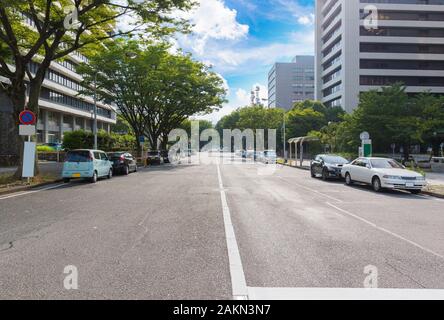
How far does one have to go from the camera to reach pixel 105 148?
42.2 metres

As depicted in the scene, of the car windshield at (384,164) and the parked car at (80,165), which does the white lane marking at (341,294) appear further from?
the parked car at (80,165)

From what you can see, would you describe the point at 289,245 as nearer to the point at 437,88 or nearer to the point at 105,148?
the point at 105,148

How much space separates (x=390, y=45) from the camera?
6738cm

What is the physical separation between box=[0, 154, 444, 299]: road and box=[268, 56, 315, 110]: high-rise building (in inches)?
4741

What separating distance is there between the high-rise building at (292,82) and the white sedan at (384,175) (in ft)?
369

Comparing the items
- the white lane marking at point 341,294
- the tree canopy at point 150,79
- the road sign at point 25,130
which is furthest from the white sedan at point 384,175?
the tree canopy at point 150,79

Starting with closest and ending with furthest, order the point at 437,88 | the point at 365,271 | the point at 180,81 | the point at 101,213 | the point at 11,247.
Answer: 1. the point at 365,271
2. the point at 11,247
3. the point at 101,213
4. the point at 180,81
5. the point at 437,88

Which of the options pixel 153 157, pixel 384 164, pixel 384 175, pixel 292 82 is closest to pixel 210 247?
pixel 384 175

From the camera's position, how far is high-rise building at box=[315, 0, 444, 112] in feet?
215

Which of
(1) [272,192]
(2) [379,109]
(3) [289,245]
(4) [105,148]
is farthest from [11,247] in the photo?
(4) [105,148]

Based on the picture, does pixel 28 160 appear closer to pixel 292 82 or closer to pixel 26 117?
pixel 26 117

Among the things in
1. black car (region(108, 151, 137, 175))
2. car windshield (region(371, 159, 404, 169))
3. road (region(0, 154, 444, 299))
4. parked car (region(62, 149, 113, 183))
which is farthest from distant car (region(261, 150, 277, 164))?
road (region(0, 154, 444, 299))

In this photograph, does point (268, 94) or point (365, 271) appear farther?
point (268, 94)

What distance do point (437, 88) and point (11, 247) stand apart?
75141mm
